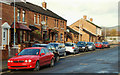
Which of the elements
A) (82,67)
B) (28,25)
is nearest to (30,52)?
(82,67)

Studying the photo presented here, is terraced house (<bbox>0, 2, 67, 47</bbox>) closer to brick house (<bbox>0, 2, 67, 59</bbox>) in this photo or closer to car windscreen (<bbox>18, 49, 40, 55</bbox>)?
brick house (<bbox>0, 2, 67, 59</bbox>)

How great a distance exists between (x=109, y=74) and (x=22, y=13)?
74.9ft

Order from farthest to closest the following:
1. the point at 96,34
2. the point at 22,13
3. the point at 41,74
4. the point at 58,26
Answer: the point at 96,34 → the point at 58,26 → the point at 22,13 → the point at 41,74

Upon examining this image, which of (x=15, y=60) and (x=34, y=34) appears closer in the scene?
(x=15, y=60)

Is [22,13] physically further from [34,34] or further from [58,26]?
[58,26]

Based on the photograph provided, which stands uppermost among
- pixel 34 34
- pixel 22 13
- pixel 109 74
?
pixel 22 13

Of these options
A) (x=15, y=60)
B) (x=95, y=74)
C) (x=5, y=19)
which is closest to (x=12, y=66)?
(x=15, y=60)

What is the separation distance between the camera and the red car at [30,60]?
1202cm

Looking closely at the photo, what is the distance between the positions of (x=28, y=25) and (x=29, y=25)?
72cm

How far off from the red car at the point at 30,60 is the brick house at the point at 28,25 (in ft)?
29.8

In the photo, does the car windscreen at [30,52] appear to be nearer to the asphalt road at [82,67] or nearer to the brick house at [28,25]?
the asphalt road at [82,67]

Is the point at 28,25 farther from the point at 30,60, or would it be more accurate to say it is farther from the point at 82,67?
the point at 30,60

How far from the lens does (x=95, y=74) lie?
11.3 meters

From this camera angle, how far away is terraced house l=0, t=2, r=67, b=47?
2686cm
